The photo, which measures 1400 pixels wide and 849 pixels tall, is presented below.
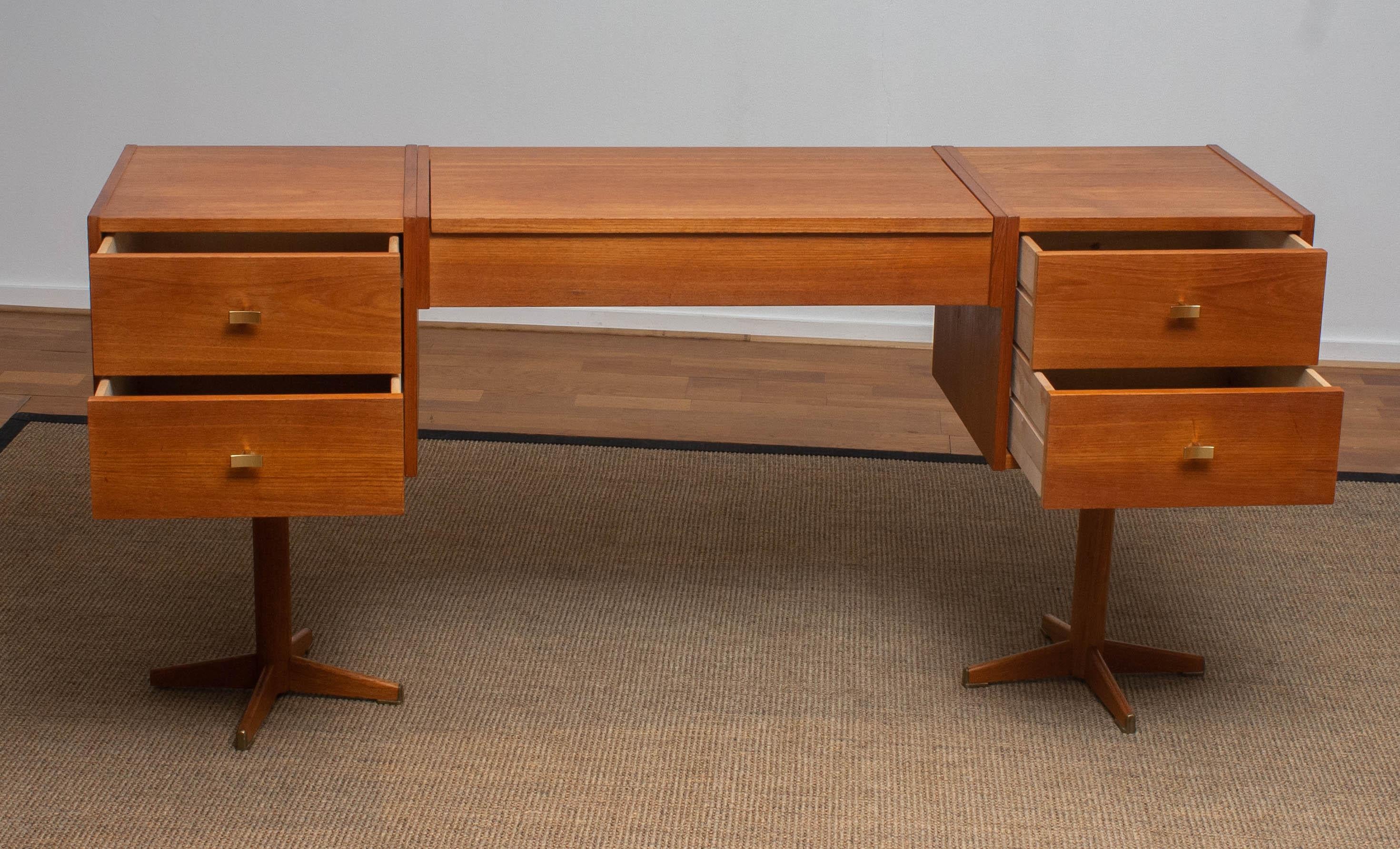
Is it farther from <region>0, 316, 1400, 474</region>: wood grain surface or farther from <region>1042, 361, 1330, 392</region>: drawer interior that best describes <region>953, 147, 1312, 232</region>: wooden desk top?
<region>0, 316, 1400, 474</region>: wood grain surface

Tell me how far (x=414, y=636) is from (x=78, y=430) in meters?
1.07

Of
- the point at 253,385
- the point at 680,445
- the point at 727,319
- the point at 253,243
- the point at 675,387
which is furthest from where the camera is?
the point at 727,319

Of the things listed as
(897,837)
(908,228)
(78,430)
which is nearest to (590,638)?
(897,837)

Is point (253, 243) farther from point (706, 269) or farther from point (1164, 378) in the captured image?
point (1164, 378)

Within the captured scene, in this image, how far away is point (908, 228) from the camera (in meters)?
1.76

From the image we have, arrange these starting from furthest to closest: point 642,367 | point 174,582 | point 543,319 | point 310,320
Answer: point 543,319
point 642,367
point 174,582
point 310,320

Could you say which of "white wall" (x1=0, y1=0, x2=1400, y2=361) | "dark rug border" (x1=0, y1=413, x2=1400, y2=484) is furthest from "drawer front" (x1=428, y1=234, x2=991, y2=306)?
"white wall" (x1=0, y1=0, x2=1400, y2=361)

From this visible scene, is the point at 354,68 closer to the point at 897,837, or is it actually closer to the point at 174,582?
the point at 174,582

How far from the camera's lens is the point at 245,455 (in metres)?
A: 1.65

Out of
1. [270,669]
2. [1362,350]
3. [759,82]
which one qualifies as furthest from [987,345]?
[1362,350]

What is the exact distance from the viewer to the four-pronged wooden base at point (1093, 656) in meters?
1.95

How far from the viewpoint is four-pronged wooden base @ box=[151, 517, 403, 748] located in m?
1.86

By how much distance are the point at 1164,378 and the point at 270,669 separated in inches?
49.8

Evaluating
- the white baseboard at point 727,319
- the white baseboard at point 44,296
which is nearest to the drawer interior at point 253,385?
the white baseboard at point 727,319
